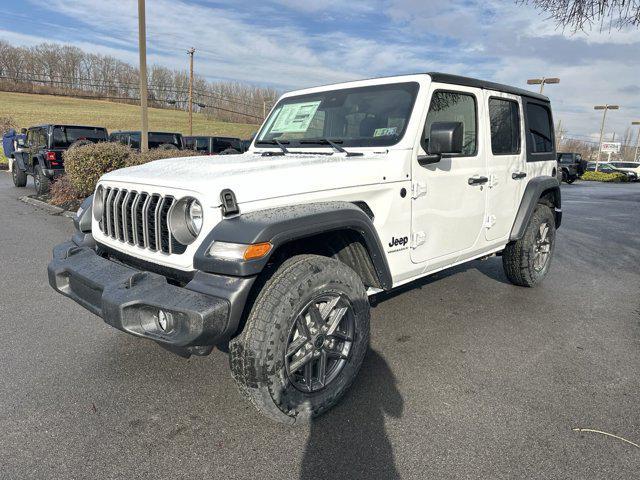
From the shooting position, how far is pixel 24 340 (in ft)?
11.6

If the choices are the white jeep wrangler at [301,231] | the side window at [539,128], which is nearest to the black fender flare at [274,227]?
the white jeep wrangler at [301,231]

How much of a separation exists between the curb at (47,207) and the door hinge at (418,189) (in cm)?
792

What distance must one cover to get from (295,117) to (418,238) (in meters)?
1.52

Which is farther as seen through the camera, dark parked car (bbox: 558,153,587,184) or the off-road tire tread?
dark parked car (bbox: 558,153,587,184)

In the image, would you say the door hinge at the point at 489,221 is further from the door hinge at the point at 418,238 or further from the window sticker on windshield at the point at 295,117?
the window sticker on windshield at the point at 295,117

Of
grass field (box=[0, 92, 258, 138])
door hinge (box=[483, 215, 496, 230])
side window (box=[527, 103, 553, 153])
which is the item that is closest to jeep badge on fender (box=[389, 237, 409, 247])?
door hinge (box=[483, 215, 496, 230])

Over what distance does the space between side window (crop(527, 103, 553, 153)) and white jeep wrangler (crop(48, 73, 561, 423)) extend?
0.74m

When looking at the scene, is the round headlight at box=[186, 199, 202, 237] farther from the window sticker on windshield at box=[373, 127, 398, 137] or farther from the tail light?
the tail light

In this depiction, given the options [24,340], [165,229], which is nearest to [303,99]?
[165,229]

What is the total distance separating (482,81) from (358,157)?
1.61 m

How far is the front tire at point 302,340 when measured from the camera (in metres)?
2.24

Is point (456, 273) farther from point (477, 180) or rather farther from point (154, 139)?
point (154, 139)

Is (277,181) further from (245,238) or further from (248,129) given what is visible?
(248,129)

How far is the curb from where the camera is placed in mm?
9133
